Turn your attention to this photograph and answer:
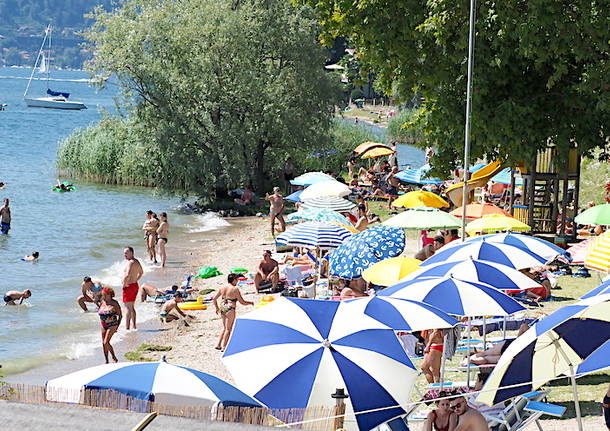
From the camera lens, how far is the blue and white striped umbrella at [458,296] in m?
10.7

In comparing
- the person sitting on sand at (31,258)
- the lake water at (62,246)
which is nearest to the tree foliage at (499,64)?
the lake water at (62,246)

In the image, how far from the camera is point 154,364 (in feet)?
26.7

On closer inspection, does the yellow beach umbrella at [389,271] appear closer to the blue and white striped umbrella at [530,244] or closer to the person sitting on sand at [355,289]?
the person sitting on sand at [355,289]

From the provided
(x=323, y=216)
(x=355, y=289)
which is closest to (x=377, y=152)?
(x=323, y=216)

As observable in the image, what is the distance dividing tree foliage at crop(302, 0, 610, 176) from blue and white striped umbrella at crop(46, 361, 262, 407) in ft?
43.8

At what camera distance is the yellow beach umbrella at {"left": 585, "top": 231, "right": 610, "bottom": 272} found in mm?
13047

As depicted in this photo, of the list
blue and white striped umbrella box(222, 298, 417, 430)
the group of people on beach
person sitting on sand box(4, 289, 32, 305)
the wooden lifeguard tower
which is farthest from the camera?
the group of people on beach

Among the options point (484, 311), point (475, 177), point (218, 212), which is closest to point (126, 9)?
point (218, 212)

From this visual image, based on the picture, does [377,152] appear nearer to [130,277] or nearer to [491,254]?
[130,277]

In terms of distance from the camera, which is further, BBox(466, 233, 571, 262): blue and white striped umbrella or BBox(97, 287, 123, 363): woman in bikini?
BBox(97, 287, 123, 363): woman in bikini

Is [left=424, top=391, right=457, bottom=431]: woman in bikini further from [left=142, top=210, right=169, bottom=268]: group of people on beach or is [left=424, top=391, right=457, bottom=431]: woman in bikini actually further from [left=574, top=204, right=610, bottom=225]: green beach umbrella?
[left=142, top=210, right=169, bottom=268]: group of people on beach

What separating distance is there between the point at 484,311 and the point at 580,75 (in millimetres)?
13137

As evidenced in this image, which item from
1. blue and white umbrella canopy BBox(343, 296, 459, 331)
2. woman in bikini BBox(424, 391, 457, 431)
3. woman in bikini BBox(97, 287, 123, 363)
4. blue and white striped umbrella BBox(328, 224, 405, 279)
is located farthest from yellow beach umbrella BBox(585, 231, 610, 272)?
woman in bikini BBox(97, 287, 123, 363)

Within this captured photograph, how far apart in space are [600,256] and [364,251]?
3763mm
